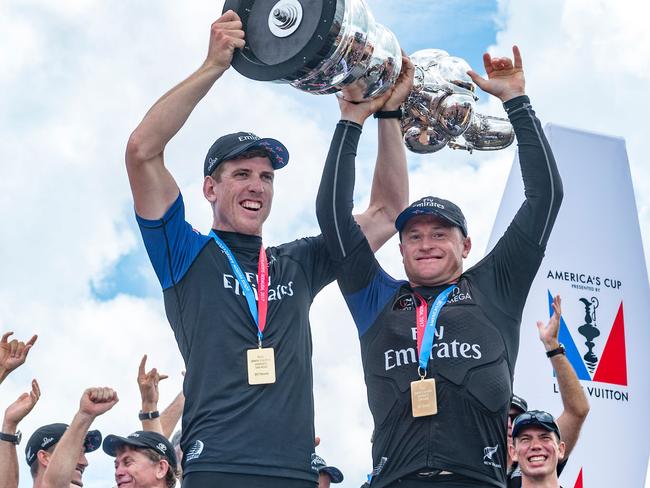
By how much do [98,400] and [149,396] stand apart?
3.61ft

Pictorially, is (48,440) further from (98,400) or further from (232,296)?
(232,296)

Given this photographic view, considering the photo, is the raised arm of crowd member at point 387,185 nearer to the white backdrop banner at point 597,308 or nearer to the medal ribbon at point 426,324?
the medal ribbon at point 426,324

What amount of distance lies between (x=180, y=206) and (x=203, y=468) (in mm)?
1061

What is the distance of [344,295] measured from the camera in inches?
172

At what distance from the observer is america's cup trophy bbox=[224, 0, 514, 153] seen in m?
4.16

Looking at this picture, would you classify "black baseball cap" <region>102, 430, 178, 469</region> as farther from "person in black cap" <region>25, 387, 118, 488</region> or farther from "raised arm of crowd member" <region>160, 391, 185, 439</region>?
"raised arm of crowd member" <region>160, 391, 185, 439</region>

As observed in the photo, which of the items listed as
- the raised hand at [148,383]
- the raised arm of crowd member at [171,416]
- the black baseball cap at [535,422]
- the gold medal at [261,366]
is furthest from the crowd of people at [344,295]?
the raised arm of crowd member at [171,416]

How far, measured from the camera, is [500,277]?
4.24 m

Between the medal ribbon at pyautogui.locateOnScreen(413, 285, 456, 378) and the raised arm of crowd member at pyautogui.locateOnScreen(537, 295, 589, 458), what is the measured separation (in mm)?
1340

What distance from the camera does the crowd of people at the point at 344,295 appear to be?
12.5 feet

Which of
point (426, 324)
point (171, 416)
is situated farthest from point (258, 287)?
point (171, 416)

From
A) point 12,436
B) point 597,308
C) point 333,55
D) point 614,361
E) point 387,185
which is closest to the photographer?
point 333,55

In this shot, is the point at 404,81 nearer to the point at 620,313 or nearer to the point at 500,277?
the point at 500,277

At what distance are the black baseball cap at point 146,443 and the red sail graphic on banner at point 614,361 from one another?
10.8ft
